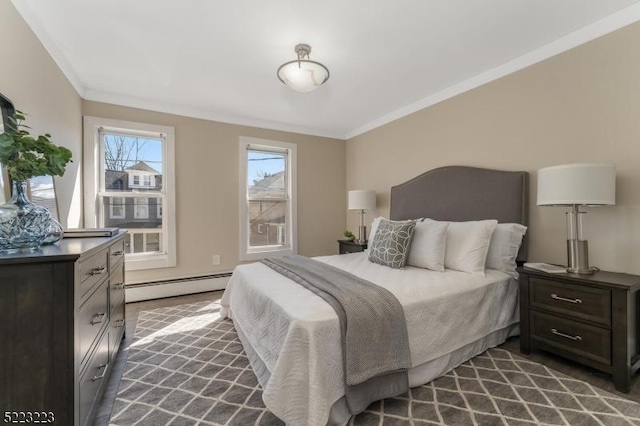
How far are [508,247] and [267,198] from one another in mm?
3123

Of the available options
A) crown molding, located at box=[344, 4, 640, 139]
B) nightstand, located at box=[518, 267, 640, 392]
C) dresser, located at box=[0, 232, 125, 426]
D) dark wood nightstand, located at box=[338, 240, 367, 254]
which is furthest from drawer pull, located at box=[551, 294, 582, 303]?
dresser, located at box=[0, 232, 125, 426]

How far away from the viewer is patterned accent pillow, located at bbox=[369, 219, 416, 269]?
8.15 ft

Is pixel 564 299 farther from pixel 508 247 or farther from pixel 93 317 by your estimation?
pixel 93 317

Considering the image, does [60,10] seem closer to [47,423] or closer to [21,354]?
[21,354]

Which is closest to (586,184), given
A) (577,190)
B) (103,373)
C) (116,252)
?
(577,190)

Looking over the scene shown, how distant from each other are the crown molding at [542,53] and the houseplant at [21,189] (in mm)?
3431

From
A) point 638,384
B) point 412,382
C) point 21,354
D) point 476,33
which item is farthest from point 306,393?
point 476,33

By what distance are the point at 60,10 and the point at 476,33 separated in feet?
9.99

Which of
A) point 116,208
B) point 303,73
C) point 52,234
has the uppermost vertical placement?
point 303,73

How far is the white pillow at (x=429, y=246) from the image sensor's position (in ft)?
7.89

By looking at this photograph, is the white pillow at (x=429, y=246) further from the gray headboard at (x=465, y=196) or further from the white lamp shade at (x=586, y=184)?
the white lamp shade at (x=586, y=184)

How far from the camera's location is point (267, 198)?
4312 mm

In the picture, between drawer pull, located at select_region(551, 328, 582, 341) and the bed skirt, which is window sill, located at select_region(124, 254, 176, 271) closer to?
the bed skirt

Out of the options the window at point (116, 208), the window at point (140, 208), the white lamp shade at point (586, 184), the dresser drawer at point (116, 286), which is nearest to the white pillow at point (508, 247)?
the white lamp shade at point (586, 184)
